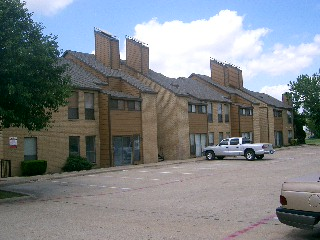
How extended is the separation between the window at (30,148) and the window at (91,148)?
4.57 meters

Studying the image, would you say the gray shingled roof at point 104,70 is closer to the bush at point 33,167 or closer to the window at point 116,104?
the window at point 116,104

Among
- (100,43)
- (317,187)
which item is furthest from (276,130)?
(317,187)

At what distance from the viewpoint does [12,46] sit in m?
14.2

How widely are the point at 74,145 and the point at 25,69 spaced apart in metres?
13.5

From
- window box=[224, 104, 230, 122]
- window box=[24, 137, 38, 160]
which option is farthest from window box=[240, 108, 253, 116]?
window box=[24, 137, 38, 160]

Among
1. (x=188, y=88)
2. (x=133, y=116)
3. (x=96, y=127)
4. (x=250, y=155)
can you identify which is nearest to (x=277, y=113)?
(x=188, y=88)

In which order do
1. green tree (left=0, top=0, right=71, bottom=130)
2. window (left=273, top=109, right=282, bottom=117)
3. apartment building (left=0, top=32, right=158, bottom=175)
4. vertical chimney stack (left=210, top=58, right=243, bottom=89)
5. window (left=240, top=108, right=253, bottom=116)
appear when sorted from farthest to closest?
window (left=273, top=109, right=282, bottom=117)
vertical chimney stack (left=210, top=58, right=243, bottom=89)
window (left=240, top=108, right=253, bottom=116)
apartment building (left=0, top=32, right=158, bottom=175)
green tree (left=0, top=0, right=71, bottom=130)

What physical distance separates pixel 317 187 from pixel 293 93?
6140 centimetres

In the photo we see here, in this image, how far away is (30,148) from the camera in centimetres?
2469

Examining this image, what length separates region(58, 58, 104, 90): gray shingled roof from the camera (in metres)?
28.2

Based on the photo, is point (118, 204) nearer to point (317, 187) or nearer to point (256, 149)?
point (317, 187)

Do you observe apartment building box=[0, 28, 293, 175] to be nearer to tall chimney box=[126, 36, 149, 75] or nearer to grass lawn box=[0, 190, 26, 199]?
tall chimney box=[126, 36, 149, 75]

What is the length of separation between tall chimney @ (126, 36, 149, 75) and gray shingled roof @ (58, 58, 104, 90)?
701cm

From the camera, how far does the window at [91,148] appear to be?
28.7 m
